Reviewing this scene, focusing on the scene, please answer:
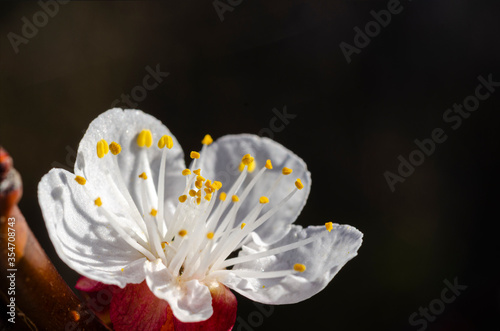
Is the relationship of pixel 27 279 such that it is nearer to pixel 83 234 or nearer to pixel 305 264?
pixel 83 234

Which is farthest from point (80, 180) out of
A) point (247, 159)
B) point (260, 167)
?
point (260, 167)

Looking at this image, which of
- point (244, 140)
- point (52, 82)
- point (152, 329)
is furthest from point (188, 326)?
point (52, 82)

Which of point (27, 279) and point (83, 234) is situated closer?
point (27, 279)

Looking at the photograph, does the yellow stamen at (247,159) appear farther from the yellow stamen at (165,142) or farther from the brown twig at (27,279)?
the brown twig at (27,279)

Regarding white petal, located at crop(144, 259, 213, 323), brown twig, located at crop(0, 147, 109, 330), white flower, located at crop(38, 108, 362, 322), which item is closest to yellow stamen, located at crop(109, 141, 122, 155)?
white flower, located at crop(38, 108, 362, 322)

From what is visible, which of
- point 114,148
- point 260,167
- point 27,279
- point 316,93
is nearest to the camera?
point 27,279
